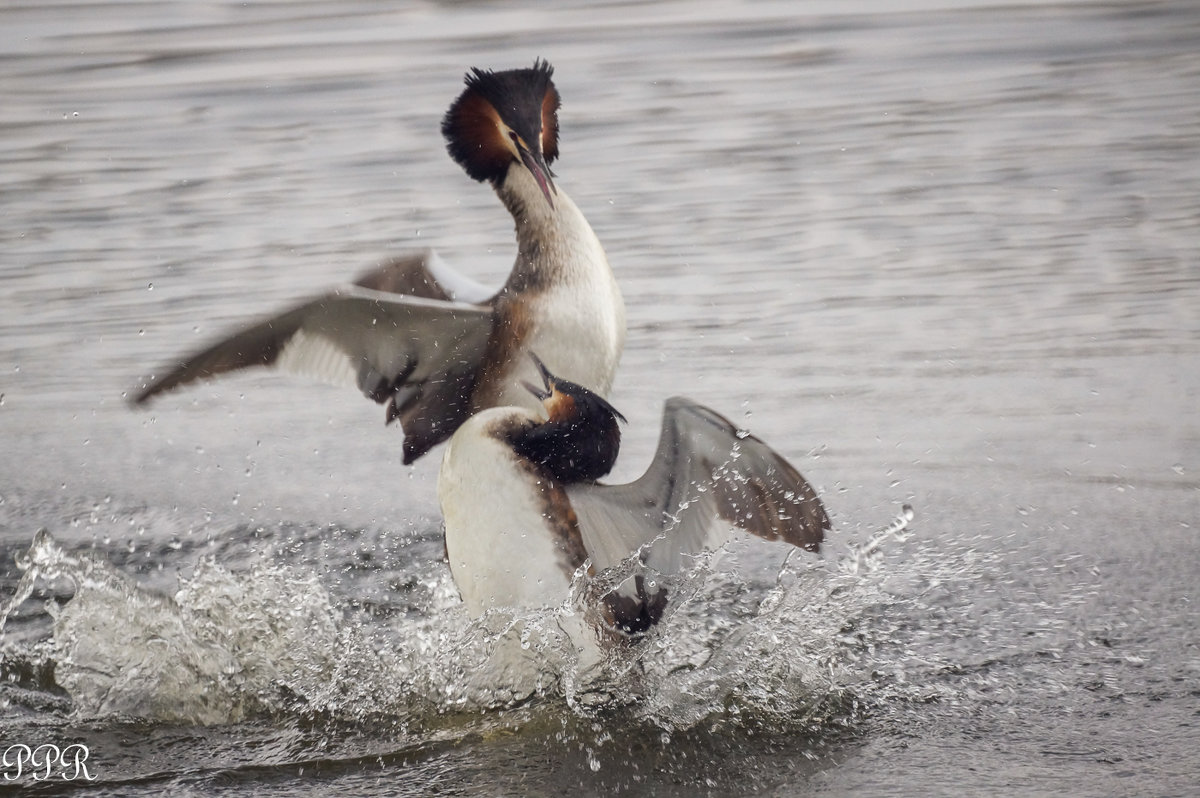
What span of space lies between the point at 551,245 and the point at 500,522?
783 mm

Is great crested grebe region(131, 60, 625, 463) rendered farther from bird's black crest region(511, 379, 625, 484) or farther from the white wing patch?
bird's black crest region(511, 379, 625, 484)

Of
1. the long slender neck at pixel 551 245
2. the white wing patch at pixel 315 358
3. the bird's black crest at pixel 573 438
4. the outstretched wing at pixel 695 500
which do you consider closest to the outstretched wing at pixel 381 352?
the white wing patch at pixel 315 358

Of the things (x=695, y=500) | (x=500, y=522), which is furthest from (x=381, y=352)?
(x=695, y=500)

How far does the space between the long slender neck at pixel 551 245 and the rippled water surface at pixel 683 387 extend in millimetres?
932

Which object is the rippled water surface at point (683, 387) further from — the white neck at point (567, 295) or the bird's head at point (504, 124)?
the bird's head at point (504, 124)

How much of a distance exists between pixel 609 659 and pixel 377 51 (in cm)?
762

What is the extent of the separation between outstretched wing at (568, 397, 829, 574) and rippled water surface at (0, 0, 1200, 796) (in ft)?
0.81

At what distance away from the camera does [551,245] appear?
4160mm

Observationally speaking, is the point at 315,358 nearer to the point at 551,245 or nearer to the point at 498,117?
the point at 551,245

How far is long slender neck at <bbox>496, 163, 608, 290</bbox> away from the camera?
4.14 meters

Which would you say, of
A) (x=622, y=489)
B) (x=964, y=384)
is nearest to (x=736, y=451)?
(x=622, y=489)

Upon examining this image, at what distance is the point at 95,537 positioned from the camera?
4.95m

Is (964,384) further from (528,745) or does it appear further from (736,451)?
(528,745)

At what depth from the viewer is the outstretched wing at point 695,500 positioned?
12.3 feet
